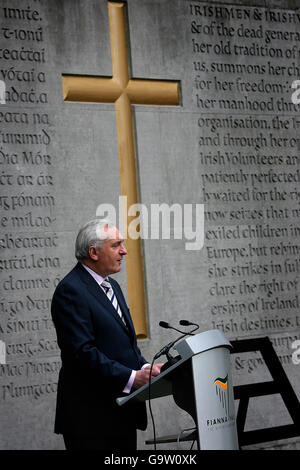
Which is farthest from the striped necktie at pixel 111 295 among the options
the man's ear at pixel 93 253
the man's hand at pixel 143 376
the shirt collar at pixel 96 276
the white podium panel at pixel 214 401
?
the white podium panel at pixel 214 401

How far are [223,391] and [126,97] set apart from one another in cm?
306

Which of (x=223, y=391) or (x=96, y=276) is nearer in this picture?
(x=223, y=391)

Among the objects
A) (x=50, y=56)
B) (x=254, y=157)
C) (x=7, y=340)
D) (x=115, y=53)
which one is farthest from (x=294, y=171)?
(x=7, y=340)

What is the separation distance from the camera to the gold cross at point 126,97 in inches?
213

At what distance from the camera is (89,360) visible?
3281mm

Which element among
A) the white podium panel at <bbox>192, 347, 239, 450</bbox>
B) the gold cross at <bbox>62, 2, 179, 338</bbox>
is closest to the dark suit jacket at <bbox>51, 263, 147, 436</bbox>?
the white podium panel at <bbox>192, 347, 239, 450</bbox>

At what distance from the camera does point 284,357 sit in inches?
229

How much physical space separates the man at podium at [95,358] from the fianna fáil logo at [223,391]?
13.7 inches

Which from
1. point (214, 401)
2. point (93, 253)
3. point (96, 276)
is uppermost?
point (93, 253)

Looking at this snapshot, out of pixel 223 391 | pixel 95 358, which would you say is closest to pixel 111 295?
pixel 95 358

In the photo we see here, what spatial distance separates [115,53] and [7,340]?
7.54ft

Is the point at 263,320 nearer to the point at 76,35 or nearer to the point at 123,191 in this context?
the point at 123,191

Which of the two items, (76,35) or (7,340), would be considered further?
(76,35)

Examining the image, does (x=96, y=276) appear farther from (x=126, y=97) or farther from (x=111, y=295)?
(x=126, y=97)
